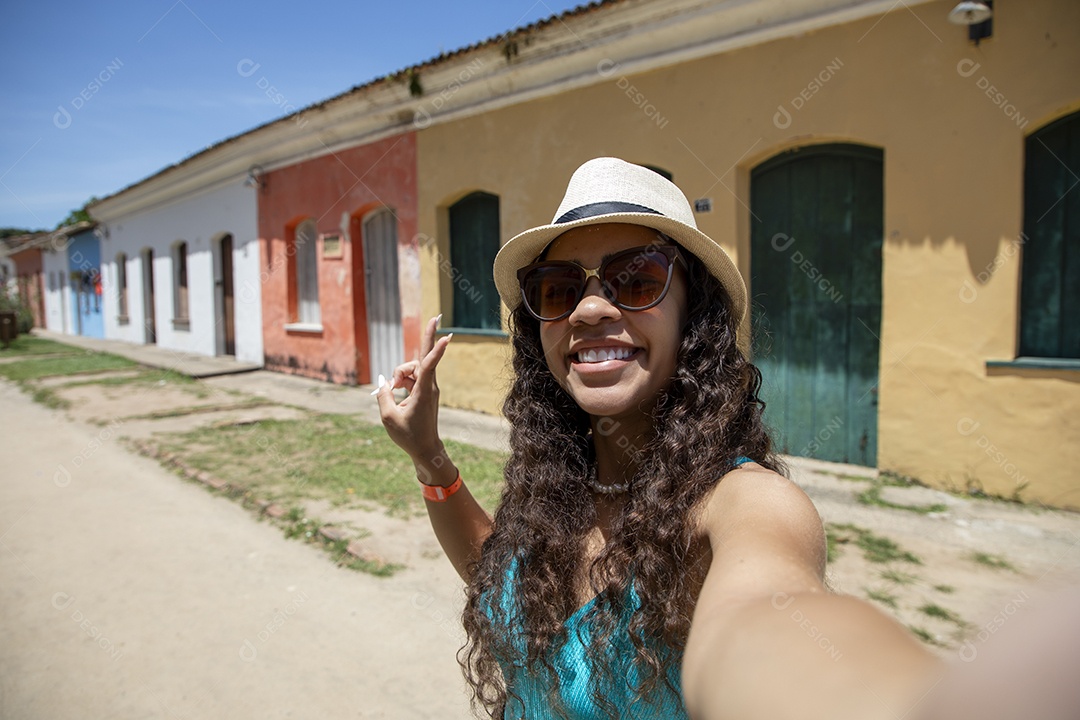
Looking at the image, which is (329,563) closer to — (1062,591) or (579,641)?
(579,641)

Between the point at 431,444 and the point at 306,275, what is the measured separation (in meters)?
11.3

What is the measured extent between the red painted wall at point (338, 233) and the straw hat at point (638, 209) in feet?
26.4

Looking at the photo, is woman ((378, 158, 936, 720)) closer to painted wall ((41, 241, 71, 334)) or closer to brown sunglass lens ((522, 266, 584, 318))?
brown sunglass lens ((522, 266, 584, 318))

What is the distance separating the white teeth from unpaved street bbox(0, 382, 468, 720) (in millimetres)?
1955

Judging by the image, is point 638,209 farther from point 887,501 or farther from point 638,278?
point 887,501

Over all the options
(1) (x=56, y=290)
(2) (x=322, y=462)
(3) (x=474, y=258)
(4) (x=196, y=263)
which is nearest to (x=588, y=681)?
(2) (x=322, y=462)

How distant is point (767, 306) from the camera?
6160 mm

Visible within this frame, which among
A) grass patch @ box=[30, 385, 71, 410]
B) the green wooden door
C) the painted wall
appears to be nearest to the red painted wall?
grass patch @ box=[30, 385, 71, 410]

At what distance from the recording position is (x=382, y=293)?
34.6 ft

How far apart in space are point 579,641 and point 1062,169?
523cm

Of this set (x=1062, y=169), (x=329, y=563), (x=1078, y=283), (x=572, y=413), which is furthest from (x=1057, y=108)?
(x=329, y=563)

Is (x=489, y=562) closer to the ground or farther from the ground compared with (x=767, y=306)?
closer to the ground

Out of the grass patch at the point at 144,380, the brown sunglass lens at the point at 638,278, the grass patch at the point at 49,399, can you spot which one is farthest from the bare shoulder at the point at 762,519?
the grass patch at the point at 144,380

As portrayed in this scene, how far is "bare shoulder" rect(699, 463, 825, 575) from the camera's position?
0.93 meters
